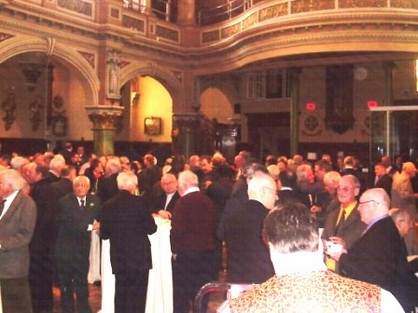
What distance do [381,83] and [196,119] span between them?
644 cm

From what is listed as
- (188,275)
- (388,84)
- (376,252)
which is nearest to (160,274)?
(188,275)

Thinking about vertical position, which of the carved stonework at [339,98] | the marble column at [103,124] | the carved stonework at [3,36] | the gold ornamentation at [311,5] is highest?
the gold ornamentation at [311,5]

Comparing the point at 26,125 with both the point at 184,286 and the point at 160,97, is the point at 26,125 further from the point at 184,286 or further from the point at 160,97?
the point at 184,286

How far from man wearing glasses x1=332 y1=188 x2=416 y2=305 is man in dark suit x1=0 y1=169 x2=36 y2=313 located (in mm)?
2791

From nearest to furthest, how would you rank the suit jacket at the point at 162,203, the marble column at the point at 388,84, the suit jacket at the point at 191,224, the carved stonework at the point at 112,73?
the suit jacket at the point at 191,224, the suit jacket at the point at 162,203, the marble column at the point at 388,84, the carved stonework at the point at 112,73

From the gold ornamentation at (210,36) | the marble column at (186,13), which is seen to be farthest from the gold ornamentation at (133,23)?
the gold ornamentation at (210,36)

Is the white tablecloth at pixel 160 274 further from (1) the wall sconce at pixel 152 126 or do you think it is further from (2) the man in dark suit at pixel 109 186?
(1) the wall sconce at pixel 152 126

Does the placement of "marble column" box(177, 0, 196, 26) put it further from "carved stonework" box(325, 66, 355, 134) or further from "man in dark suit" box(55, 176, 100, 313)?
"man in dark suit" box(55, 176, 100, 313)

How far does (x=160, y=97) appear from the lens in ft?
74.4

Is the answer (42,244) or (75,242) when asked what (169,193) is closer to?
(75,242)

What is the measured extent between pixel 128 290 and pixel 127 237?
559 millimetres

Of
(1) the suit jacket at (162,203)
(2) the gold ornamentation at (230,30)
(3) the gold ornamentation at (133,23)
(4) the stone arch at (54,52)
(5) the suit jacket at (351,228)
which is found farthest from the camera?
(2) the gold ornamentation at (230,30)

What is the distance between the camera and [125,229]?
18.2ft

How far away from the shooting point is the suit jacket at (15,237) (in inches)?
199
